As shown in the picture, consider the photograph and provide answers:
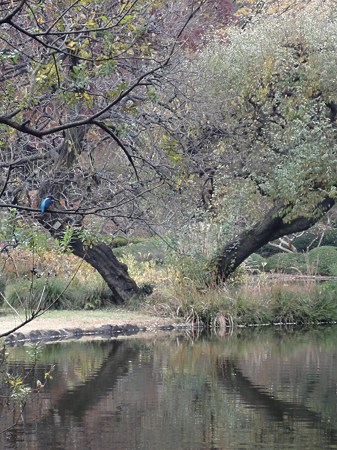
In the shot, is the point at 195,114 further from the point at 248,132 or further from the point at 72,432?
the point at 72,432

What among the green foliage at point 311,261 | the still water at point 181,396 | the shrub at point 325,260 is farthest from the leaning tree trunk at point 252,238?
the shrub at point 325,260

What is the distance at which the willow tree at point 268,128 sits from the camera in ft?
57.3

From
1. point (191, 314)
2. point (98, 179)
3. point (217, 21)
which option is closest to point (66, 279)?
point (191, 314)

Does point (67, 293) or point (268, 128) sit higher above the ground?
point (268, 128)

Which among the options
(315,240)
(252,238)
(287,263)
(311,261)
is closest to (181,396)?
(252,238)

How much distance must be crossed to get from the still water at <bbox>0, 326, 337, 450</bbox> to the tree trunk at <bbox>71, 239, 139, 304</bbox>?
103 inches

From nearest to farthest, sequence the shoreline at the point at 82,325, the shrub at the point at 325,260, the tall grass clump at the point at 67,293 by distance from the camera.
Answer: the shoreline at the point at 82,325 < the tall grass clump at the point at 67,293 < the shrub at the point at 325,260

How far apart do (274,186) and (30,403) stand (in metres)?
8.54

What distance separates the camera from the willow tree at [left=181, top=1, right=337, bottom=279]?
1747cm

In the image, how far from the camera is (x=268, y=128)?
19.1 meters

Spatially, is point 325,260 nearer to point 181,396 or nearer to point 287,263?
point 287,263

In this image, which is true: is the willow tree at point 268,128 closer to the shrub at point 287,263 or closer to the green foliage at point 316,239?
the shrub at point 287,263

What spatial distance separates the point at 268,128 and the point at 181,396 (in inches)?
370

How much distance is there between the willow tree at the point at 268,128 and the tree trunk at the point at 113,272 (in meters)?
1.76
